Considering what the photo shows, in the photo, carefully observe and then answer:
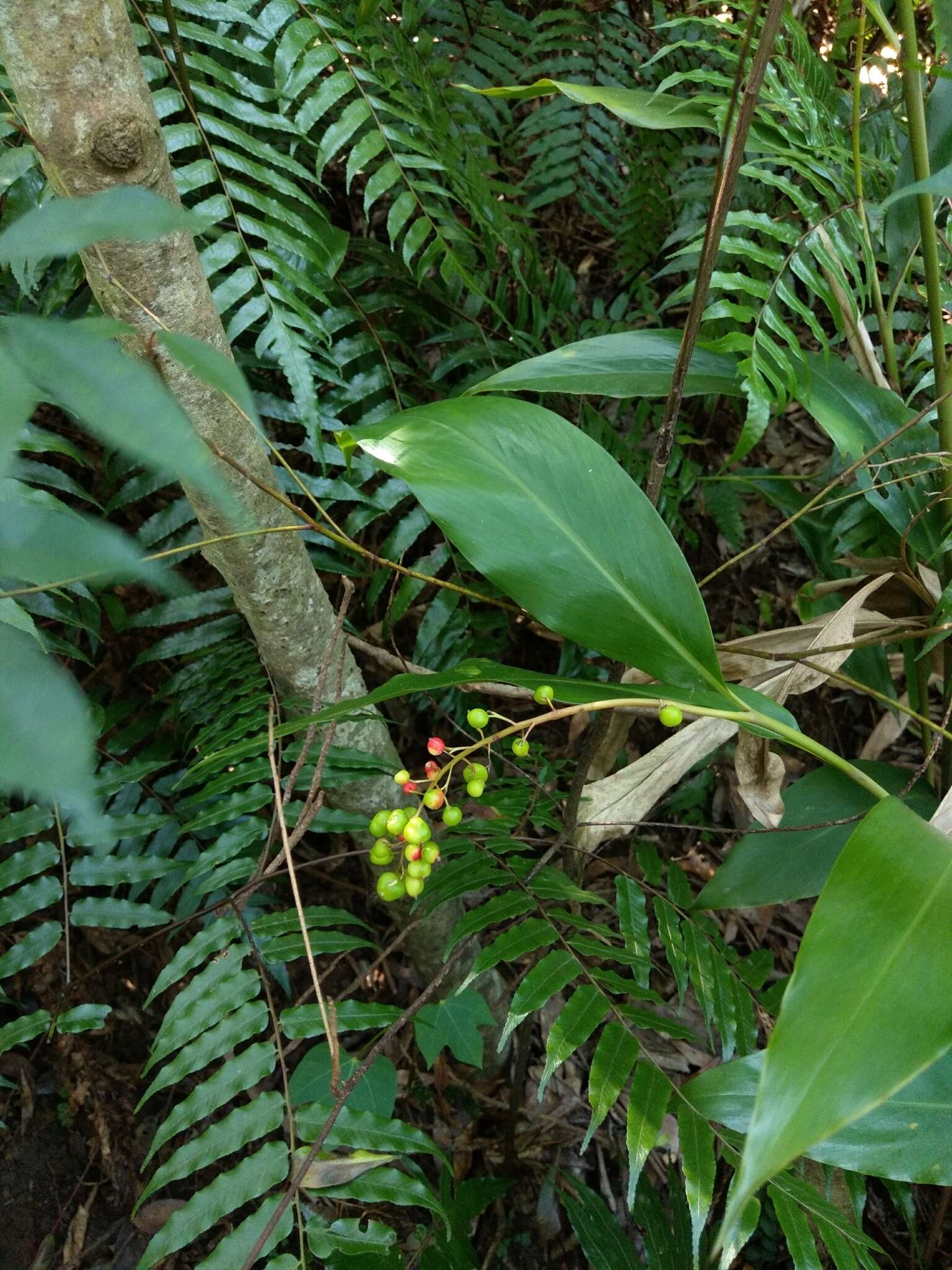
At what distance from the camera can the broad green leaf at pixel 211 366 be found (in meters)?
0.39

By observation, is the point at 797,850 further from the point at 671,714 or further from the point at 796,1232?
the point at 671,714

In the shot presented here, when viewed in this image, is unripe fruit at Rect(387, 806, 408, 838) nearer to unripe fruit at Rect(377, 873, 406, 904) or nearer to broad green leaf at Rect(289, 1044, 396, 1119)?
→ unripe fruit at Rect(377, 873, 406, 904)

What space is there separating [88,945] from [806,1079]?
4.78ft

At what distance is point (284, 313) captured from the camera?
1297 mm

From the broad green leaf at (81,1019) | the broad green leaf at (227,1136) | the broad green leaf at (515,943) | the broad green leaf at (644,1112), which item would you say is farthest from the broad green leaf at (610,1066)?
the broad green leaf at (81,1019)

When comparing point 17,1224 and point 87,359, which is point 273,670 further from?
point 17,1224

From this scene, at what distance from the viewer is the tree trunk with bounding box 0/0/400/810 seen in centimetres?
69

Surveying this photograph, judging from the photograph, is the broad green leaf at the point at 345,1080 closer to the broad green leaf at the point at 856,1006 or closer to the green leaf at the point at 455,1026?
the green leaf at the point at 455,1026

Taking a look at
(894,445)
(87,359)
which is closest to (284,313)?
(894,445)

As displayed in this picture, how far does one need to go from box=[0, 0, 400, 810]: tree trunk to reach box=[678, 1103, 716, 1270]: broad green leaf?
57cm

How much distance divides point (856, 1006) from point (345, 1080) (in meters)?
0.75

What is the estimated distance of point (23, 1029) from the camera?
106cm

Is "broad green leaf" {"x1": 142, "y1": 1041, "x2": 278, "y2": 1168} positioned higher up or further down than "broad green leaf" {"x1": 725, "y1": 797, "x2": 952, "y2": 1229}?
further down

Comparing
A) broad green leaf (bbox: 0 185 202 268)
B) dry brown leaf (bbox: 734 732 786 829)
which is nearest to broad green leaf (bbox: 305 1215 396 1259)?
dry brown leaf (bbox: 734 732 786 829)
